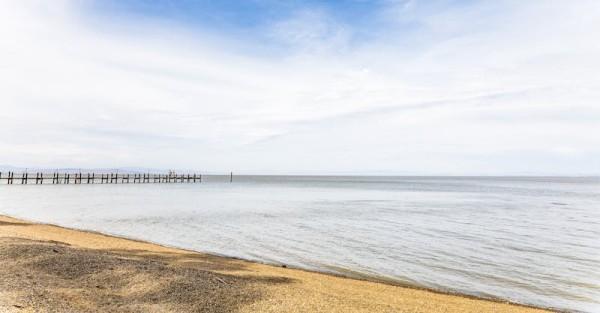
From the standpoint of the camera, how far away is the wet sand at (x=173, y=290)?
27.1 feet

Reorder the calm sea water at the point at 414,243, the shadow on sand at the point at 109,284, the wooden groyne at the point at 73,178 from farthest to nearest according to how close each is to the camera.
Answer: the wooden groyne at the point at 73,178
the calm sea water at the point at 414,243
the shadow on sand at the point at 109,284

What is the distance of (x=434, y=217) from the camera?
33.6m

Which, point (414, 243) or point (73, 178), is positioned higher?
point (73, 178)

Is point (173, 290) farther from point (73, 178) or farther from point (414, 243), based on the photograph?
point (73, 178)

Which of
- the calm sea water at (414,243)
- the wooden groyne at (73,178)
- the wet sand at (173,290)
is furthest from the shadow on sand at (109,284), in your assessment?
the wooden groyne at (73,178)

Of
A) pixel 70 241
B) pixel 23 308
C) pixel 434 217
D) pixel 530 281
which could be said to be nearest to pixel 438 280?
pixel 530 281

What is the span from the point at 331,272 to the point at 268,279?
410cm

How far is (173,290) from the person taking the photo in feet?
30.2

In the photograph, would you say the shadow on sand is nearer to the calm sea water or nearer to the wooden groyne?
the calm sea water

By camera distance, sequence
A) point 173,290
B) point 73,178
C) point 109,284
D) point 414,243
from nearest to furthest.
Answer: point 173,290 < point 109,284 < point 414,243 < point 73,178

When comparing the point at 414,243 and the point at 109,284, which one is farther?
the point at 414,243

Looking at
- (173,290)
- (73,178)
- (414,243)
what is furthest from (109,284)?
(73,178)

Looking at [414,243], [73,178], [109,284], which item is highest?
[73,178]

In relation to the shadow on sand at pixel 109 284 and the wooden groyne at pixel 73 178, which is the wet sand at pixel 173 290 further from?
the wooden groyne at pixel 73 178
